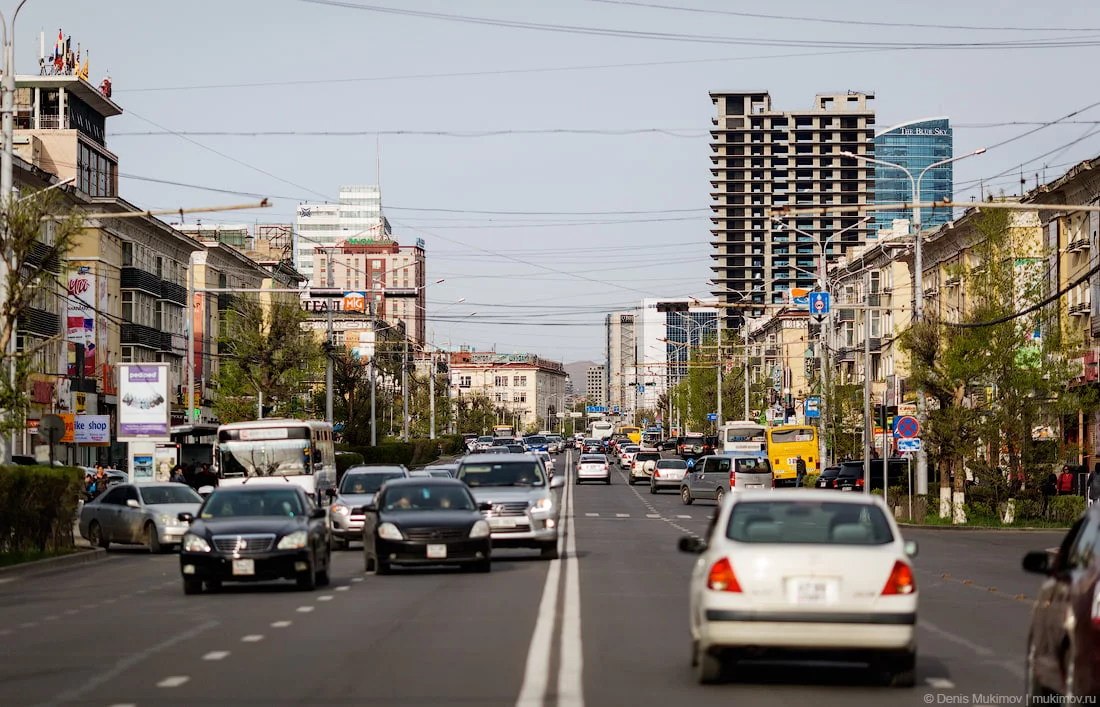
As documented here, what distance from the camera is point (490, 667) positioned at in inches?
535

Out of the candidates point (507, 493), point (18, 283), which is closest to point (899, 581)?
point (507, 493)

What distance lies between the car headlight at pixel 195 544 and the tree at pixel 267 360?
53860 millimetres

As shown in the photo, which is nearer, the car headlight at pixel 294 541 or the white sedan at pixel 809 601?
the white sedan at pixel 809 601

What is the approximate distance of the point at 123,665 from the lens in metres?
14.4

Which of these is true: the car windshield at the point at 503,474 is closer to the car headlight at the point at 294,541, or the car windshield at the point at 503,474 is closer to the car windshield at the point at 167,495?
the car headlight at the point at 294,541

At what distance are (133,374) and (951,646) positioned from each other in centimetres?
3377

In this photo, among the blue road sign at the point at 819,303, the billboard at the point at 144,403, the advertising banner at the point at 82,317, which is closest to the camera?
the billboard at the point at 144,403

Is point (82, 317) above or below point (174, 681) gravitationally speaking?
above

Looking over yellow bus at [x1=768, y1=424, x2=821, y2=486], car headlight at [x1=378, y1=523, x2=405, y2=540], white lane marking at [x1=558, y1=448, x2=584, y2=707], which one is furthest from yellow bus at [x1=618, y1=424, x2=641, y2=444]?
white lane marking at [x1=558, y1=448, x2=584, y2=707]

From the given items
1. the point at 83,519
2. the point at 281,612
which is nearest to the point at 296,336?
the point at 83,519

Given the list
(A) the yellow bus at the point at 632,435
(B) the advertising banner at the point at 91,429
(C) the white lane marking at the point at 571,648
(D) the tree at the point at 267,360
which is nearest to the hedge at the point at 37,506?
(C) the white lane marking at the point at 571,648

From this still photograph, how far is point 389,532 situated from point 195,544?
11.7 feet

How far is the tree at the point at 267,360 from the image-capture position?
7831 cm

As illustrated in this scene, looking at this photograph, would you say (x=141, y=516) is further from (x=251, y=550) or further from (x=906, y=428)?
(x=906, y=428)
